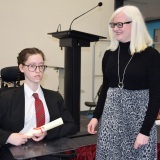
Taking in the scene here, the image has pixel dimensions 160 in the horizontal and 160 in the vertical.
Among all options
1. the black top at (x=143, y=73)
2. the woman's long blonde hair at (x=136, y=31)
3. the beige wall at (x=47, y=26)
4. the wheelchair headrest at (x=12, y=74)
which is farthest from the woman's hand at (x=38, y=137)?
the beige wall at (x=47, y=26)

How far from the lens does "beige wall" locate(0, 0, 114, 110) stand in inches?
172

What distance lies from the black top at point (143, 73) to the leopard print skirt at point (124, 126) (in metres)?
0.05

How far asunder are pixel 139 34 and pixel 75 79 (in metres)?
1.38

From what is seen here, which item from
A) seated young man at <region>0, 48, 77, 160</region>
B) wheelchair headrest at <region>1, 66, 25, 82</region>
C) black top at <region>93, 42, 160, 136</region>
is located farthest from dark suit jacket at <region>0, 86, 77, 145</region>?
wheelchair headrest at <region>1, 66, 25, 82</region>

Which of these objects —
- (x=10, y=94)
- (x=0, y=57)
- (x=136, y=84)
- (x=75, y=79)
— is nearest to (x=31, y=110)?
(x=10, y=94)

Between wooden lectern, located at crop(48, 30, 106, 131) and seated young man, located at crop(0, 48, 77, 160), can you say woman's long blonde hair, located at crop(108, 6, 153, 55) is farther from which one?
wooden lectern, located at crop(48, 30, 106, 131)

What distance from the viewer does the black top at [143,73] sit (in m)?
1.38

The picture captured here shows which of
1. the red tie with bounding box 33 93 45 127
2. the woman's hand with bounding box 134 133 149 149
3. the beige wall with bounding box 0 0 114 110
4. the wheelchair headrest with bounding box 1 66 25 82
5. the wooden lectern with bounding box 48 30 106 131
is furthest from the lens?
the beige wall with bounding box 0 0 114 110

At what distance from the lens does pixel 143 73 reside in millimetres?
1407

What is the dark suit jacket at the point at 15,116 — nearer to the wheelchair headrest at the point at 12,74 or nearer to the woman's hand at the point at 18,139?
the woman's hand at the point at 18,139

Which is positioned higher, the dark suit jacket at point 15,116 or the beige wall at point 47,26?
the beige wall at point 47,26

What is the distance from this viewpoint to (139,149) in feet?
4.83

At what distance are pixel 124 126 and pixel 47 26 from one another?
11.5 ft

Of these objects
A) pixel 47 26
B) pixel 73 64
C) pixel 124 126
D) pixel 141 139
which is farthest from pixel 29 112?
pixel 47 26
